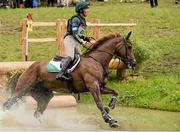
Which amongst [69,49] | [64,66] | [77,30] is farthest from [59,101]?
[77,30]

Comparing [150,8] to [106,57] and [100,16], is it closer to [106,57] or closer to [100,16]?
[100,16]

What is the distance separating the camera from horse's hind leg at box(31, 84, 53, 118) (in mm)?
16234

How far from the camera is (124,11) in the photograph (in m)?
35.1

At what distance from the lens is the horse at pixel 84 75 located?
1558 centimetres

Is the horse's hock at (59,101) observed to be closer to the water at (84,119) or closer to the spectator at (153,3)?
the water at (84,119)

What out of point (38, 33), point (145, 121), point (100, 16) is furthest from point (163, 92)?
point (100, 16)

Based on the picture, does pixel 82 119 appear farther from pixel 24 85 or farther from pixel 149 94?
pixel 149 94

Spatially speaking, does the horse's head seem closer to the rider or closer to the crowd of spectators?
the rider

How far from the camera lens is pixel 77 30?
1576 cm

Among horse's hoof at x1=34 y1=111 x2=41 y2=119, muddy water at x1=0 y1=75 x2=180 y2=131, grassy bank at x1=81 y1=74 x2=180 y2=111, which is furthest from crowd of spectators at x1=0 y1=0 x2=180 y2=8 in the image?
horse's hoof at x1=34 y1=111 x2=41 y2=119

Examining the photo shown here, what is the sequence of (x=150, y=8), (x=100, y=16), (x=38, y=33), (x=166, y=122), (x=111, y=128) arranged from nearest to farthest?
1. (x=111, y=128)
2. (x=166, y=122)
3. (x=38, y=33)
4. (x=100, y=16)
5. (x=150, y=8)

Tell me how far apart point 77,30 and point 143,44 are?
6395 millimetres

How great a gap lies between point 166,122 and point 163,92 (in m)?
3.61

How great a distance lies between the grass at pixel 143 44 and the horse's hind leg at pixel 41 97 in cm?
399
